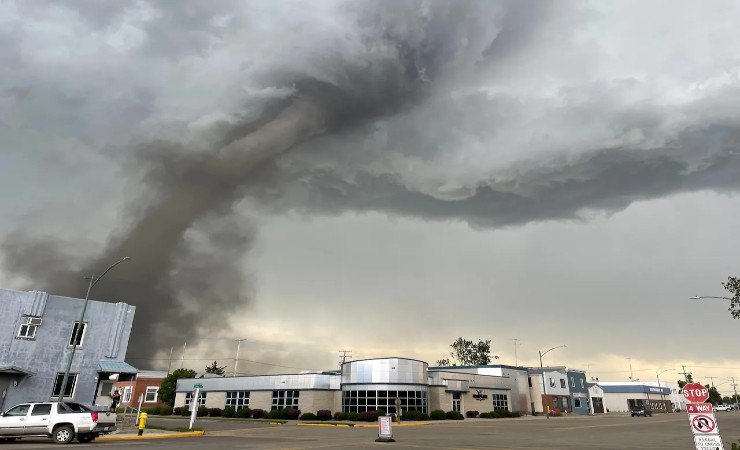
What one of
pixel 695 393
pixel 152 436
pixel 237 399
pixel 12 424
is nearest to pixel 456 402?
pixel 237 399

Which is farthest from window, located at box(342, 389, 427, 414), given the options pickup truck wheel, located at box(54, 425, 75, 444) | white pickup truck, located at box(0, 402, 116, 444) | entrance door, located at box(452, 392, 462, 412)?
pickup truck wheel, located at box(54, 425, 75, 444)

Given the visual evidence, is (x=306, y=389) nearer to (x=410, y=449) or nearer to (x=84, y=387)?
(x=84, y=387)

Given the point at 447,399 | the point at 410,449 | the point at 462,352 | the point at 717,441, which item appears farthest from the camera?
the point at 462,352

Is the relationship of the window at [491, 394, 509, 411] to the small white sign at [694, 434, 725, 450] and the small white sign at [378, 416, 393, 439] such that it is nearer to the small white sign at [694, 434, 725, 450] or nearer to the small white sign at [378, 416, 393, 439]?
the small white sign at [378, 416, 393, 439]

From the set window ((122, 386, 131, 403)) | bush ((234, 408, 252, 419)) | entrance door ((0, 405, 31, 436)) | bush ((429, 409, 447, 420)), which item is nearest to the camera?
entrance door ((0, 405, 31, 436))

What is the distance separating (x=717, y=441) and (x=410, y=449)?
1159cm

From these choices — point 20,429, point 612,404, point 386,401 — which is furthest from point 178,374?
point 612,404

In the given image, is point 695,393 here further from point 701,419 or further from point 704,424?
point 704,424

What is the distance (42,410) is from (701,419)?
82.5 ft

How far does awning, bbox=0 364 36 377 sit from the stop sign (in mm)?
36206

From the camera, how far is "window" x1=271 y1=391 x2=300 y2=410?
60.0 m

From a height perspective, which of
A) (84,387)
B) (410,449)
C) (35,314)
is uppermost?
(35,314)

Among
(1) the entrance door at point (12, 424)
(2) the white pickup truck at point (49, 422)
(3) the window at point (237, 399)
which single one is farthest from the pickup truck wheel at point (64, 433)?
(3) the window at point (237, 399)

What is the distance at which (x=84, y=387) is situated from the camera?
34.9 metres
